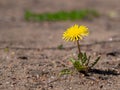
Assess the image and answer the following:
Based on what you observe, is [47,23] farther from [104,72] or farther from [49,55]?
[104,72]

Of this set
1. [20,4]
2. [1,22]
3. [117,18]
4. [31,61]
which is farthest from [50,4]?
[31,61]

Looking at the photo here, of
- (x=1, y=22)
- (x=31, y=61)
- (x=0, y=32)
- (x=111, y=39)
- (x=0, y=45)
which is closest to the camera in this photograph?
(x=31, y=61)

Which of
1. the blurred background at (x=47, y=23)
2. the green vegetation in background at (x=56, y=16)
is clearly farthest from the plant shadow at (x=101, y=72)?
the green vegetation in background at (x=56, y=16)

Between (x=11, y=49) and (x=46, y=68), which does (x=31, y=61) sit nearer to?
(x=46, y=68)

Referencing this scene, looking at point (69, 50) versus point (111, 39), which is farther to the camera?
point (111, 39)

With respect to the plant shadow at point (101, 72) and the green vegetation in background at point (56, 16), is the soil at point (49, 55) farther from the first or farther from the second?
the green vegetation in background at point (56, 16)

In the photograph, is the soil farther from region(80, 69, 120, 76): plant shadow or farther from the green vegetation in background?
the green vegetation in background

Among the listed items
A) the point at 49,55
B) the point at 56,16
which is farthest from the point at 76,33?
the point at 56,16

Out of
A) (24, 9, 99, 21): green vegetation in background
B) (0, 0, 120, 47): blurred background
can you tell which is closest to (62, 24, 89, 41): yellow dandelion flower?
(0, 0, 120, 47): blurred background
